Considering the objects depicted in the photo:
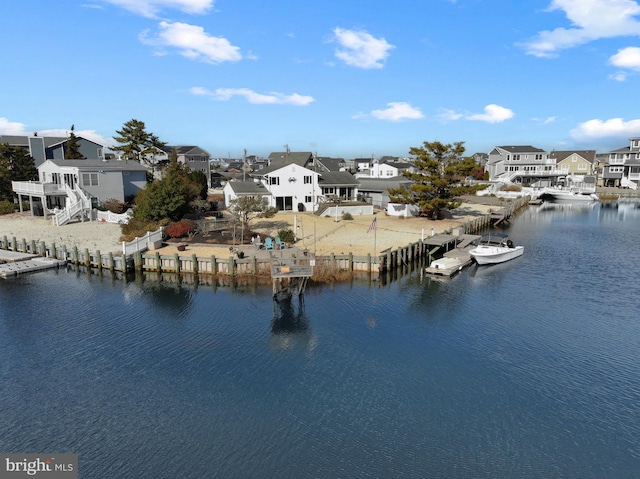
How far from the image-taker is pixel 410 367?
Answer: 830 inches

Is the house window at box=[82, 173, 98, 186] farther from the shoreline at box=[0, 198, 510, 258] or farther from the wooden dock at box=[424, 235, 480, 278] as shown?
the wooden dock at box=[424, 235, 480, 278]

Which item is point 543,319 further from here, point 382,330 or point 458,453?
point 458,453

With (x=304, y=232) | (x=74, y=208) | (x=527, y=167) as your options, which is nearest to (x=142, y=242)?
(x=304, y=232)

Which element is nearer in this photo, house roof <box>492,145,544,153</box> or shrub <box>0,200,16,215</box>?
shrub <box>0,200,16,215</box>

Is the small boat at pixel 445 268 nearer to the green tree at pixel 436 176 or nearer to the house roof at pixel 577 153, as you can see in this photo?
the green tree at pixel 436 176

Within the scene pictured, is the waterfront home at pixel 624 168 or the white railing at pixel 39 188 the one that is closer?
the white railing at pixel 39 188

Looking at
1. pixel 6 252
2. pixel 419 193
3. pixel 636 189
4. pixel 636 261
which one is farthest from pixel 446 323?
pixel 636 189

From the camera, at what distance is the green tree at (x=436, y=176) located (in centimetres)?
5806

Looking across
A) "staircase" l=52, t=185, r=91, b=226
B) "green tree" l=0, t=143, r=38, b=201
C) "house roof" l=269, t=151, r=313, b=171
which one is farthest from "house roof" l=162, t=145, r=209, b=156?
"staircase" l=52, t=185, r=91, b=226

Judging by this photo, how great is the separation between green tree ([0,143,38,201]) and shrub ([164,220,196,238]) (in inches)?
1378

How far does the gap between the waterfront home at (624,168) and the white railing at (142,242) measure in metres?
118

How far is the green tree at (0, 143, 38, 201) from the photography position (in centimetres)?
6303

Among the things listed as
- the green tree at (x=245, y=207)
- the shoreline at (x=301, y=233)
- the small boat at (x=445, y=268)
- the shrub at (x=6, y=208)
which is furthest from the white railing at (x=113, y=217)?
the small boat at (x=445, y=268)

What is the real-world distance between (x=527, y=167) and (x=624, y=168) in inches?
1080
